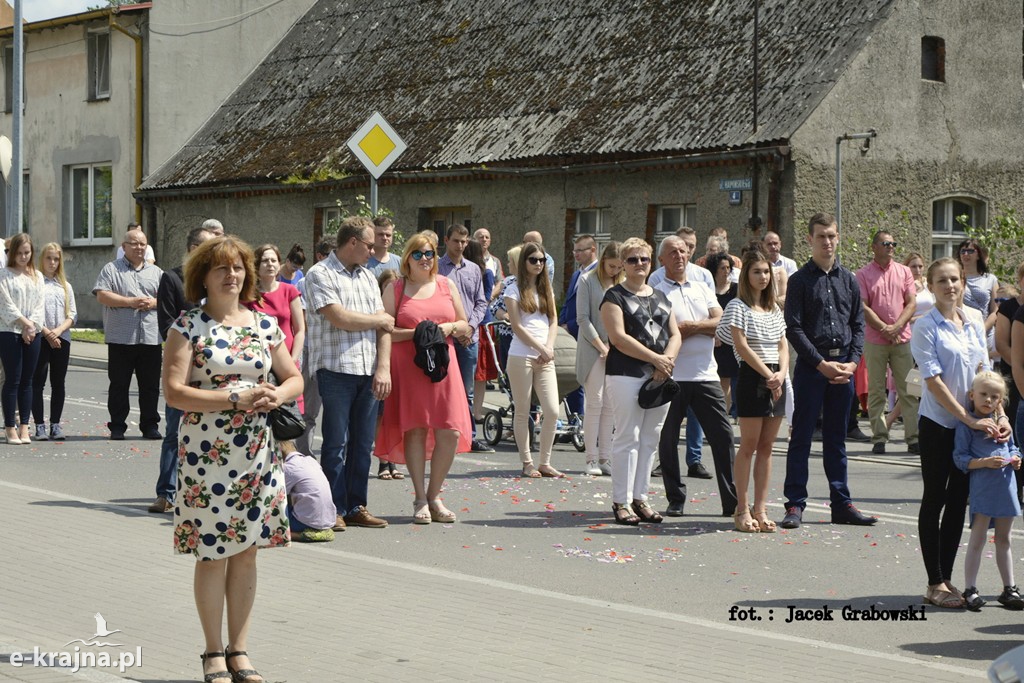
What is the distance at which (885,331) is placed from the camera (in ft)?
50.3

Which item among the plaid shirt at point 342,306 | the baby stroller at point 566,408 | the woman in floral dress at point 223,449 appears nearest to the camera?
the woman in floral dress at point 223,449

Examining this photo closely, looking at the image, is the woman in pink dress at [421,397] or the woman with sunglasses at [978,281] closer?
the woman in pink dress at [421,397]

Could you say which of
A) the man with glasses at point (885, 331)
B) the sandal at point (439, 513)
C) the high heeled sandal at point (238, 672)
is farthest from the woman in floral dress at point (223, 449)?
the man with glasses at point (885, 331)

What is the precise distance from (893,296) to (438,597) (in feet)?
28.2

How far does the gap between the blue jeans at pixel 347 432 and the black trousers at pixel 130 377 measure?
5.24m

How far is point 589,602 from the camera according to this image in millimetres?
8172

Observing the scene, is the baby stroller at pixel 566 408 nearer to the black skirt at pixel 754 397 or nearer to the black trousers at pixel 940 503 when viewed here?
the black skirt at pixel 754 397

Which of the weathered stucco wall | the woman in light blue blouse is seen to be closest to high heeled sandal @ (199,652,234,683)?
the woman in light blue blouse

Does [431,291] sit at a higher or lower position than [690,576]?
higher

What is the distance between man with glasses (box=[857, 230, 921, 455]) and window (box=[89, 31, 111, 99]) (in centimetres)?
2585

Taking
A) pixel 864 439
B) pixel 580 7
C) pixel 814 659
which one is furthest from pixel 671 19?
pixel 814 659

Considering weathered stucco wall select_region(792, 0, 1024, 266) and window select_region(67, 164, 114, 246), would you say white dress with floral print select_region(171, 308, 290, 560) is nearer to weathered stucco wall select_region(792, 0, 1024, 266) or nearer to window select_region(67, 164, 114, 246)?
weathered stucco wall select_region(792, 0, 1024, 266)

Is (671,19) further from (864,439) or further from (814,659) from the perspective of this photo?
(814,659)

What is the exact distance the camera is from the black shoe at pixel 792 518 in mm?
10617
